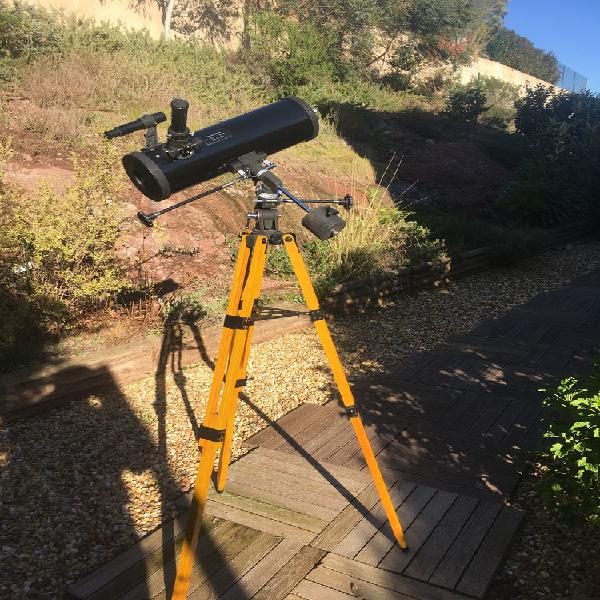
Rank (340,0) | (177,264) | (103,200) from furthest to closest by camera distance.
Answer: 1. (340,0)
2. (177,264)
3. (103,200)

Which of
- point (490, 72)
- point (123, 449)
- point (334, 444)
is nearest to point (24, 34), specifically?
point (123, 449)

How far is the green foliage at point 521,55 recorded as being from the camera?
133 ft

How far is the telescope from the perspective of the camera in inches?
97.2

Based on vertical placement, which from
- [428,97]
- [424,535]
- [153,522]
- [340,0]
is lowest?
[153,522]

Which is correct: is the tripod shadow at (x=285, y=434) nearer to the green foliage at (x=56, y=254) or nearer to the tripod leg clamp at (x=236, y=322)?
the tripod leg clamp at (x=236, y=322)

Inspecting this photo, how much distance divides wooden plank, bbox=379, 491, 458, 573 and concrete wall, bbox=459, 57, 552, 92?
87.5 ft

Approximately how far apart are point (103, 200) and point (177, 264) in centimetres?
154

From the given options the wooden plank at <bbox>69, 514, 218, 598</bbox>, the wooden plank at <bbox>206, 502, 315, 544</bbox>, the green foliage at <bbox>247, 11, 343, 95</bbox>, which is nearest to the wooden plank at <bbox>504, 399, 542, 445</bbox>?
the wooden plank at <bbox>206, 502, 315, 544</bbox>

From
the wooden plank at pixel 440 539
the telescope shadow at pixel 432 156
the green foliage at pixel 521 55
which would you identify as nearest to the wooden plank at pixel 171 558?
the wooden plank at pixel 440 539

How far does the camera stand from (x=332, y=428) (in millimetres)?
3998

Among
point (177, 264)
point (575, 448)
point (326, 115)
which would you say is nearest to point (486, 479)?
point (575, 448)

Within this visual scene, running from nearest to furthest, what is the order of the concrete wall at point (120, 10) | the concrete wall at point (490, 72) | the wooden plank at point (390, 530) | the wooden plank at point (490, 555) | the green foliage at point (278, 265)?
the wooden plank at point (490, 555), the wooden plank at point (390, 530), the green foliage at point (278, 265), the concrete wall at point (120, 10), the concrete wall at point (490, 72)

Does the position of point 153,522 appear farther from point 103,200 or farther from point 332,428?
point 103,200

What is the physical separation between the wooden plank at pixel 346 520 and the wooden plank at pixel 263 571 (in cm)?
12
